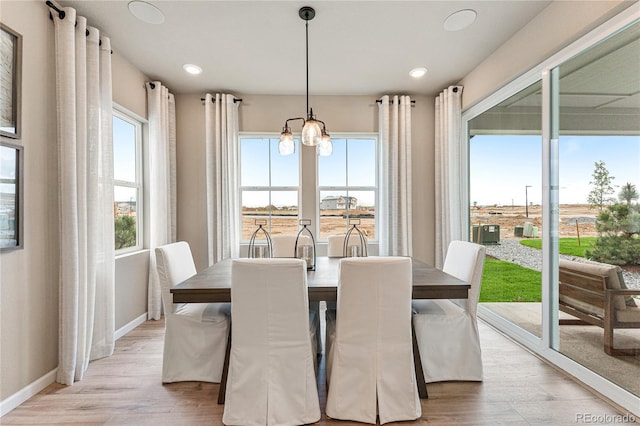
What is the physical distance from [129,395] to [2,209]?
1369 millimetres

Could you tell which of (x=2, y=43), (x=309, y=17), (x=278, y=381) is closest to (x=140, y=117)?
(x=2, y=43)

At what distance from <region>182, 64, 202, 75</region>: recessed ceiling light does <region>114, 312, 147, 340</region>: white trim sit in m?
2.66

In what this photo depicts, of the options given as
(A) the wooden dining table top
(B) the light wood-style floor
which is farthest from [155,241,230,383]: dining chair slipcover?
(A) the wooden dining table top

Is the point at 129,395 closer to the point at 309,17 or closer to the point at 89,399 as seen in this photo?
the point at 89,399

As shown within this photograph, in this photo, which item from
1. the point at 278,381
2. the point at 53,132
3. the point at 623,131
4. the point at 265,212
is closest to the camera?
the point at 278,381

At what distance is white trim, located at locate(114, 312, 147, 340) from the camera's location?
9.86ft

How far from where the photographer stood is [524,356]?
101 inches

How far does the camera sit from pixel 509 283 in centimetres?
307

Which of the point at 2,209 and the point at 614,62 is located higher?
the point at 614,62

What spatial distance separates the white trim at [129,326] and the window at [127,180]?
74 centimetres

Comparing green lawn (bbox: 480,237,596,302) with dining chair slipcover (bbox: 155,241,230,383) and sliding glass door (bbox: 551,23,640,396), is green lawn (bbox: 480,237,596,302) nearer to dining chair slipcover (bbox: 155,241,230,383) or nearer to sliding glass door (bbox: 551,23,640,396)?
sliding glass door (bbox: 551,23,640,396)

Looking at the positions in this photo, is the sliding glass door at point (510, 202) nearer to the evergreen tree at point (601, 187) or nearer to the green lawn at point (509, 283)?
the green lawn at point (509, 283)

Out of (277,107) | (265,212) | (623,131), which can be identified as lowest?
(265,212)

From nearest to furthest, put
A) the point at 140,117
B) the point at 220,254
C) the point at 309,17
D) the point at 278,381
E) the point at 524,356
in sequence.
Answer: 1. the point at 278,381
2. the point at 309,17
3. the point at 524,356
4. the point at 140,117
5. the point at 220,254
